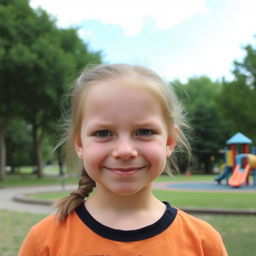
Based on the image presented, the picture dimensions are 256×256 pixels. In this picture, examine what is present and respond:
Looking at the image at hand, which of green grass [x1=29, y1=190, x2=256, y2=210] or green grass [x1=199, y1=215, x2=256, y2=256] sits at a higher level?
green grass [x1=199, y1=215, x2=256, y2=256]

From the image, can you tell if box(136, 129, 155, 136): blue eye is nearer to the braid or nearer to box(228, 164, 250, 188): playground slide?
the braid

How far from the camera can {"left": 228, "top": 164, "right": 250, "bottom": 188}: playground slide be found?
19.3m

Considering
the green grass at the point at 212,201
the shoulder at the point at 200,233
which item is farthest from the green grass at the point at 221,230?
the shoulder at the point at 200,233

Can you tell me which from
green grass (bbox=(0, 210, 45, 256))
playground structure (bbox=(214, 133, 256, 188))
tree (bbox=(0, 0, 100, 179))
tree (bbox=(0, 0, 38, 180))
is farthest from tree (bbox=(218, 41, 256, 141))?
green grass (bbox=(0, 210, 45, 256))

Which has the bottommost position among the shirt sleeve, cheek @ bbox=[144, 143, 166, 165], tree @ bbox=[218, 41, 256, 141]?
the shirt sleeve

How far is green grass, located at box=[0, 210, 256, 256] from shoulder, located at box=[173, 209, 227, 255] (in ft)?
13.6

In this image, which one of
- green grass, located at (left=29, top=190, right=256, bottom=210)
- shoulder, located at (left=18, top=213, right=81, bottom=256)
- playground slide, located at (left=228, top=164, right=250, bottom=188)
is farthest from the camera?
playground slide, located at (left=228, top=164, right=250, bottom=188)

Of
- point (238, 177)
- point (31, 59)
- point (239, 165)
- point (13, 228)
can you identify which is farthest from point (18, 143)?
point (13, 228)

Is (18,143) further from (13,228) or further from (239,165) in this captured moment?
(13,228)

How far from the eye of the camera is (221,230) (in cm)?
Answer: 728

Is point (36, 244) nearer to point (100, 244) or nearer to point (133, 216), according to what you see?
point (100, 244)

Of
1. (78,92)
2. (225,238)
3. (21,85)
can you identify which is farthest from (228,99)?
(78,92)

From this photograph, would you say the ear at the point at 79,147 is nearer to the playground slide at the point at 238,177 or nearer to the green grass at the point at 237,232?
the green grass at the point at 237,232

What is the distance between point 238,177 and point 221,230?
1316 centimetres
